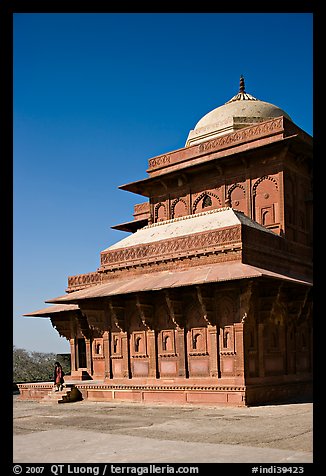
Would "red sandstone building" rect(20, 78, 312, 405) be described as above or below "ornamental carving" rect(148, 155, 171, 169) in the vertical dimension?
below

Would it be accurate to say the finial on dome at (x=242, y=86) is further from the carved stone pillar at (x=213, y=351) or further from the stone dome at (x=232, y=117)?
the carved stone pillar at (x=213, y=351)

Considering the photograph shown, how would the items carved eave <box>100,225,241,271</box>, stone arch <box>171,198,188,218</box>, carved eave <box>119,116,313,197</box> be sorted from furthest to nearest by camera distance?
stone arch <box>171,198,188,218</box> → carved eave <box>119,116,313,197</box> → carved eave <box>100,225,241,271</box>

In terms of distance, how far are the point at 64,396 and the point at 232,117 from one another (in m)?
12.3

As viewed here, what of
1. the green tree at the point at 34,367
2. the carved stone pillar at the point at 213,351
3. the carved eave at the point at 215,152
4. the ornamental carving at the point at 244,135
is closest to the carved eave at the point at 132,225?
the carved eave at the point at 215,152

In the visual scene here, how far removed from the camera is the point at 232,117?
22625 mm

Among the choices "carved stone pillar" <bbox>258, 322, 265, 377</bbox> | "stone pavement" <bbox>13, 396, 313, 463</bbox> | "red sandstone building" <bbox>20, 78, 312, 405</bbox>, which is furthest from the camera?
"carved stone pillar" <bbox>258, 322, 265, 377</bbox>

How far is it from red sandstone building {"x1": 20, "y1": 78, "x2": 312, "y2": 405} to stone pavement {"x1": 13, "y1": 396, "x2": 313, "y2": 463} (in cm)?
141

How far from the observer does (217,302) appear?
15.6 m

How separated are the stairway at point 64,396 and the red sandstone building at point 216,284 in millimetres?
313

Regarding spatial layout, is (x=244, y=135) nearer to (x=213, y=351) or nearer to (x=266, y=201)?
(x=266, y=201)

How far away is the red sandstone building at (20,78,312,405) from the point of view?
15.3 meters

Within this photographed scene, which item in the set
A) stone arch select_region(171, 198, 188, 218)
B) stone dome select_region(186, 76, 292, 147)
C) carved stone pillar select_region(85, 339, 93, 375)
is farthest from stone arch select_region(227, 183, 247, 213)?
carved stone pillar select_region(85, 339, 93, 375)

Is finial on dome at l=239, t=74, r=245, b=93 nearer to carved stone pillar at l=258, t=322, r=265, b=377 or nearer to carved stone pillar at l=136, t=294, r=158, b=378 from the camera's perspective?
carved stone pillar at l=136, t=294, r=158, b=378

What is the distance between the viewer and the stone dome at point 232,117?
73.8 feet
